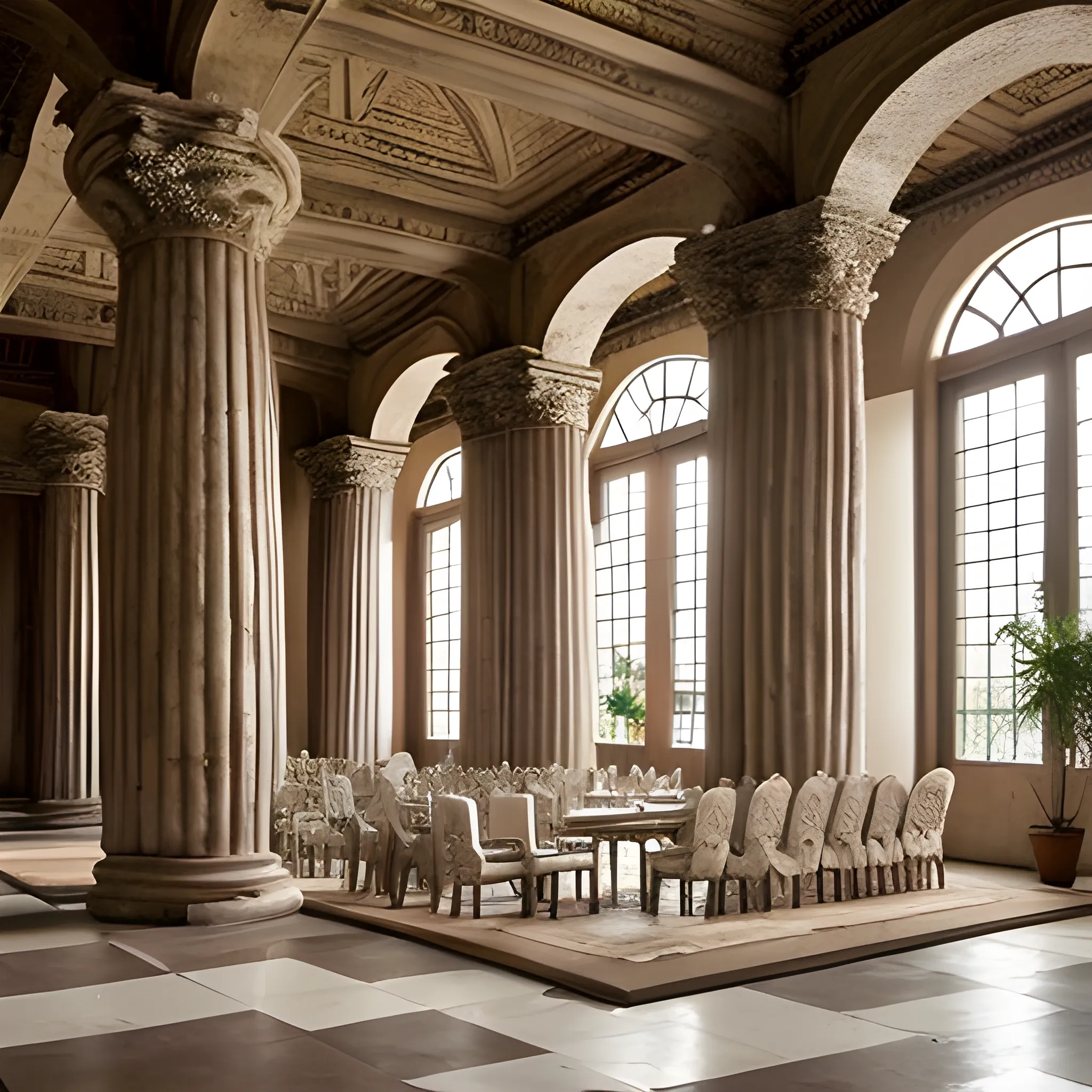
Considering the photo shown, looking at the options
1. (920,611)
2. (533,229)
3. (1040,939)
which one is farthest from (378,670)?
(1040,939)

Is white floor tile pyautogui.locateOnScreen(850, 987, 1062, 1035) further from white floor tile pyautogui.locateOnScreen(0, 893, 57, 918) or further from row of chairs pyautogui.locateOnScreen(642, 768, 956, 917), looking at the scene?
white floor tile pyautogui.locateOnScreen(0, 893, 57, 918)

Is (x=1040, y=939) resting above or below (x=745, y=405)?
below

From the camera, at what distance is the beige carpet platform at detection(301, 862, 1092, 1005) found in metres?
5.94

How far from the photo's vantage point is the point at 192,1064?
4461 mm

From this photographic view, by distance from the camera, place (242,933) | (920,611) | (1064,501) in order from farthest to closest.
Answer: (920,611), (1064,501), (242,933)

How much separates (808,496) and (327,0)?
4.70m

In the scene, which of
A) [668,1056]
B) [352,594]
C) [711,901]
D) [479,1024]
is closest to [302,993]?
[479,1024]

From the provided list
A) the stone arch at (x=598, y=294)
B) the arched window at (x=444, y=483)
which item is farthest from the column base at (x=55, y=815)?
the stone arch at (x=598, y=294)

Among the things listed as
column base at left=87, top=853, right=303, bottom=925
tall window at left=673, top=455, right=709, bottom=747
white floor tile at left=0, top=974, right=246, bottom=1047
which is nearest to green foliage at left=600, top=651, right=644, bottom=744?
tall window at left=673, top=455, right=709, bottom=747

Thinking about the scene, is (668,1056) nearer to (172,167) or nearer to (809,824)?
(809,824)

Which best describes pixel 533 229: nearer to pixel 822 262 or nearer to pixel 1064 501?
pixel 822 262

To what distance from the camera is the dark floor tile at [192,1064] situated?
13.8 ft

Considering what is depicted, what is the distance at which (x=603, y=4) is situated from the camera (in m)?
8.95

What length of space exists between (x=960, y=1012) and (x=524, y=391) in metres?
8.63
